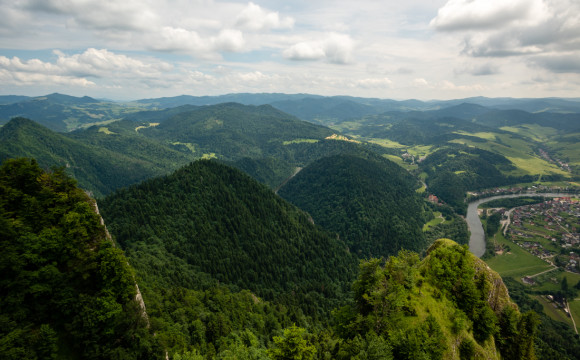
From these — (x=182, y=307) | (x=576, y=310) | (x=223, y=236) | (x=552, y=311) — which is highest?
(x=182, y=307)

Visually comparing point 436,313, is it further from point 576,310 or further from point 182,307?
point 576,310

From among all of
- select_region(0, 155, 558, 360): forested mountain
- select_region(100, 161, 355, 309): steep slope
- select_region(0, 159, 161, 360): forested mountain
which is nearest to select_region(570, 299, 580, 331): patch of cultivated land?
select_region(100, 161, 355, 309): steep slope

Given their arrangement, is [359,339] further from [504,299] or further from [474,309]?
[504,299]

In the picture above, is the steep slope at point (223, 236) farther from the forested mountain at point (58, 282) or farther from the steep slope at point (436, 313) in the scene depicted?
the steep slope at point (436, 313)

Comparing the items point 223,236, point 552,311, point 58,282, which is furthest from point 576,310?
point 58,282

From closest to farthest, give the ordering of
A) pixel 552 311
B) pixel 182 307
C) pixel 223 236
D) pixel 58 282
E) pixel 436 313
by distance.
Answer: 1. pixel 58 282
2. pixel 436 313
3. pixel 182 307
4. pixel 223 236
5. pixel 552 311

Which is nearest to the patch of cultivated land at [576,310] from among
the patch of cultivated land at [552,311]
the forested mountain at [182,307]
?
the patch of cultivated land at [552,311]
